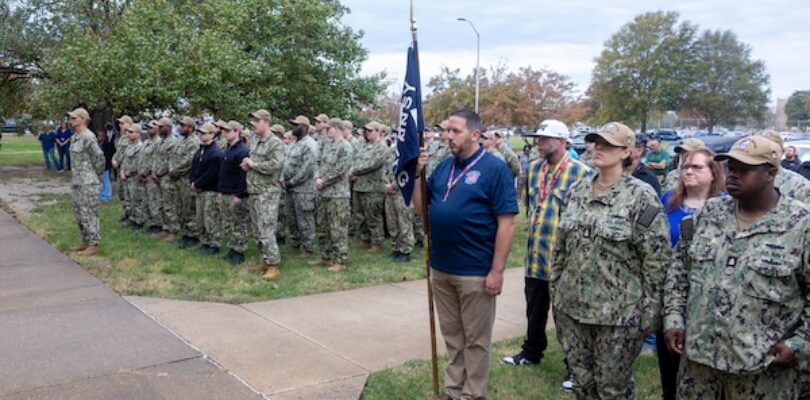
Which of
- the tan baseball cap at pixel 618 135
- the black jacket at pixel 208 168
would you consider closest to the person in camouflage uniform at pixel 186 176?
the black jacket at pixel 208 168

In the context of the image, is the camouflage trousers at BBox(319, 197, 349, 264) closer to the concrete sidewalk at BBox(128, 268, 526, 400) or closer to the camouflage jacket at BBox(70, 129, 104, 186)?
the concrete sidewalk at BBox(128, 268, 526, 400)

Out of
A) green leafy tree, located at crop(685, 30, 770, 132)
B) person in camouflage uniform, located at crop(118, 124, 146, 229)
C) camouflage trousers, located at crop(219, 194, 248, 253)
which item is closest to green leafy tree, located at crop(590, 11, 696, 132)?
green leafy tree, located at crop(685, 30, 770, 132)

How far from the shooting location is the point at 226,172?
894 centimetres

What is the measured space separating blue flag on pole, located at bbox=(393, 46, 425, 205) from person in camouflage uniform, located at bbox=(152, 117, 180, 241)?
6.87m

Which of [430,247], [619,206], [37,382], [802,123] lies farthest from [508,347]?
[802,123]

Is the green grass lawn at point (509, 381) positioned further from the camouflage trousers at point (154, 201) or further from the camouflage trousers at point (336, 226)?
the camouflage trousers at point (154, 201)

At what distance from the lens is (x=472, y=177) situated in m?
4.37

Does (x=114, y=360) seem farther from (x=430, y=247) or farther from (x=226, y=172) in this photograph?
(x=226, y=172)

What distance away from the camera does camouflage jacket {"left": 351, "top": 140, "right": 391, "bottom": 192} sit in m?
10.1

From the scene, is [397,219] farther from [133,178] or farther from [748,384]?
[748,384]

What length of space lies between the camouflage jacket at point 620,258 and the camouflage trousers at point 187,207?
7.94 m

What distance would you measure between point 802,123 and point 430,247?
260 feet

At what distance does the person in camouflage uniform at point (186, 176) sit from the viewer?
1050cm

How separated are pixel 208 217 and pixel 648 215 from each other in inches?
285
